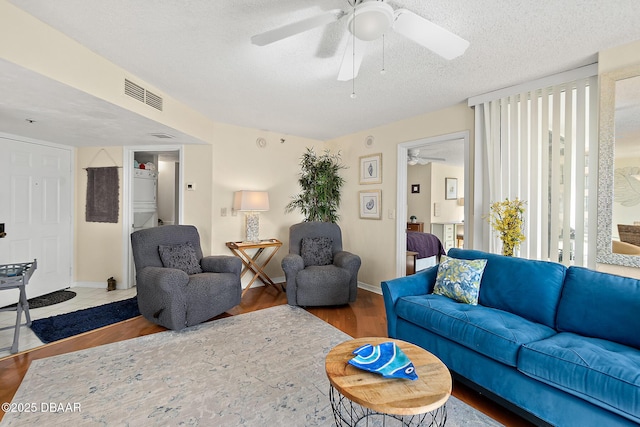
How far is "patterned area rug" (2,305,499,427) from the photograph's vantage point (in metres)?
1.70

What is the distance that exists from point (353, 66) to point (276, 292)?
127 inches

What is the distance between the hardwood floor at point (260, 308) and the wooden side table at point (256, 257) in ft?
0.55

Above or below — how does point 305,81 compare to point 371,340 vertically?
above

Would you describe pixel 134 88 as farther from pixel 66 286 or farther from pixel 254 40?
pixel 66 286

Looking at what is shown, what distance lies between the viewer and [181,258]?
327 cm

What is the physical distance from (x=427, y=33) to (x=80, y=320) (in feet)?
13.4

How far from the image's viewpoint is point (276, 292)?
4.22m

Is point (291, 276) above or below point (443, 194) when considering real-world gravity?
below

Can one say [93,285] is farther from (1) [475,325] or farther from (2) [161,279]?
(1) [475,325]

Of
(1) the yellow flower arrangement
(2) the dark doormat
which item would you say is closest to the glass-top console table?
(2) the dark doormat

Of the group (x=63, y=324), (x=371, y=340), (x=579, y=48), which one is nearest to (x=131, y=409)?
(x=371, y=340)

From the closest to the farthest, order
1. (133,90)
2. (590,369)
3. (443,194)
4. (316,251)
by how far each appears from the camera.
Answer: (590,369)
(133,90)
(316,251)
(443,194)

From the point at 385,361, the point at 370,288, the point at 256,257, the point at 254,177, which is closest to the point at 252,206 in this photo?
the point at 254,177

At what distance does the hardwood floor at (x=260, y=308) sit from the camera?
6.15 feet
